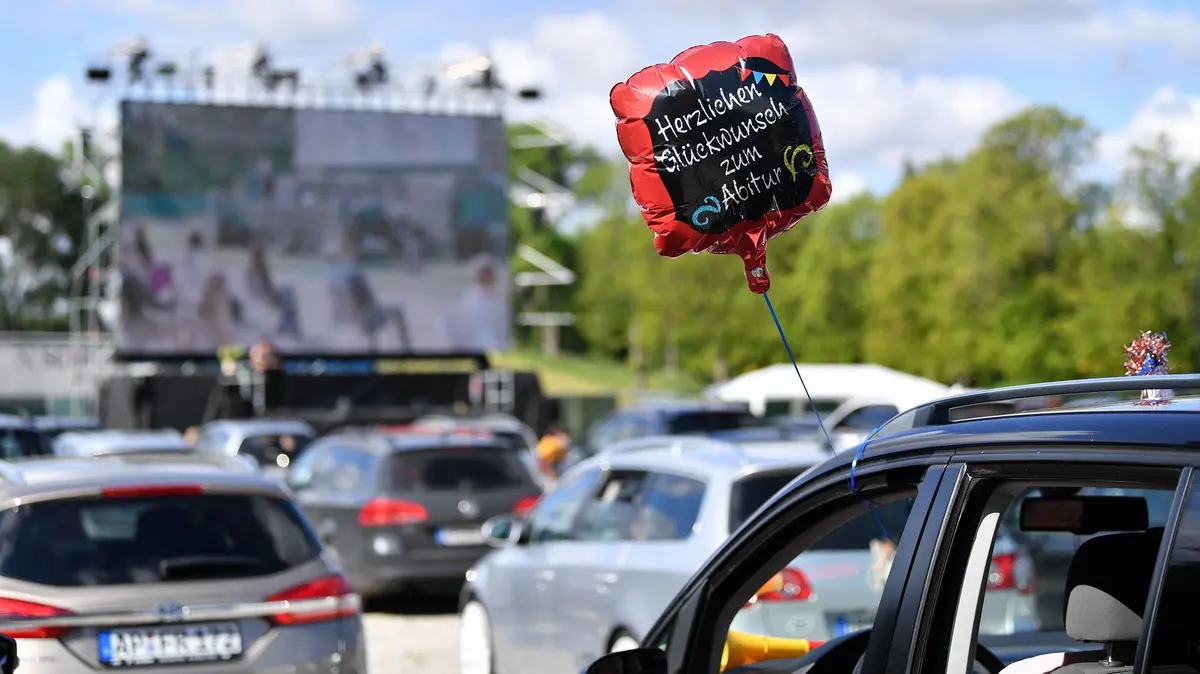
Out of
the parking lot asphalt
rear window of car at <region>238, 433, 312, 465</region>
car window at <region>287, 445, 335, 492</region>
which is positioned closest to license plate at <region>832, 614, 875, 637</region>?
the parking lot asphalt

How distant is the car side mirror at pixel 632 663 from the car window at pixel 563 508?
14.5 feet

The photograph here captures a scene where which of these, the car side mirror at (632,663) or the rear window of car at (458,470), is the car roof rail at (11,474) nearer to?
the car side mirror at (632,663)

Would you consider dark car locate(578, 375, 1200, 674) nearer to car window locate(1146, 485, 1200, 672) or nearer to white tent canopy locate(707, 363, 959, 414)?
car window locate(1146, 485, 1200, 672)

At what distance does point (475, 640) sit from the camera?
351 inches

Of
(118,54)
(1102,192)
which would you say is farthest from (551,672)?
(1102,192)

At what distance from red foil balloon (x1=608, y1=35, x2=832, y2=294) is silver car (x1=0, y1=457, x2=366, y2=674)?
3013mm

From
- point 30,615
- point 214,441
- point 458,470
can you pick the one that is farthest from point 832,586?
point 214,441

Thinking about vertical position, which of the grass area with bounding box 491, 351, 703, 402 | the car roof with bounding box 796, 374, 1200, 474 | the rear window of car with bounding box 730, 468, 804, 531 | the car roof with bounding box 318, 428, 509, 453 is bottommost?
the grass area with bounding box 491, 351, 703, 402

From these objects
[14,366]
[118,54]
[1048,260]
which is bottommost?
[14,366]

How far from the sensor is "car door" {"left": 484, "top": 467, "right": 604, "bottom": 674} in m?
7.91

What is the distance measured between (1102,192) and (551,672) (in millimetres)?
50204

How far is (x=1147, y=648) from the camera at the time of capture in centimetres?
223

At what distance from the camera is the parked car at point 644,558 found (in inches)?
262

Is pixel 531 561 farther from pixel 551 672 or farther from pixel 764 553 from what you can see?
pixel 764 553
